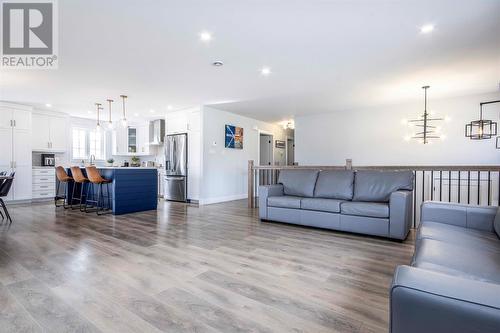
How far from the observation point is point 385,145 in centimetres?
666

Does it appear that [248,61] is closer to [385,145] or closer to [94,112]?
[385,145]

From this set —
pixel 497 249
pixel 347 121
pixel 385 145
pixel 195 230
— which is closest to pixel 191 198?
pixel 195 230

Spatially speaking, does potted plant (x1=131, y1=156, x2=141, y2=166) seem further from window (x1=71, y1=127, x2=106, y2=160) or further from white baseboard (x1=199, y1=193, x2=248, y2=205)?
white baseboard (x1=199, y1=193, x2=248, y2=205)

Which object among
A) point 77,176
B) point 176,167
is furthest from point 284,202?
point 77,176

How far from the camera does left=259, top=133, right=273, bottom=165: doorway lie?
9.30 m

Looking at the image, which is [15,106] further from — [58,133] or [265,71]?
[265,71]

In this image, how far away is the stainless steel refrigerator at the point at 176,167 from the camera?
6852 millimetres

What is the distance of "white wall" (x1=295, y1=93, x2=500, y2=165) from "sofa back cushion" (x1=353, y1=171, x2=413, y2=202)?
114 inches

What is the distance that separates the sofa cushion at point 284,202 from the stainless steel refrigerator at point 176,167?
122 inches

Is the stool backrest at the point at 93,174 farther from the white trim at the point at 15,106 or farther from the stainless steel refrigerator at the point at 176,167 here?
the white trim at the point at 15,106

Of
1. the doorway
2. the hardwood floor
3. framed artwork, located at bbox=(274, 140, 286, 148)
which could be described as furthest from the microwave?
framed artwork, located at bbox=(274, 140, 286, 148)

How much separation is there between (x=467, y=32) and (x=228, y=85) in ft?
11.1
